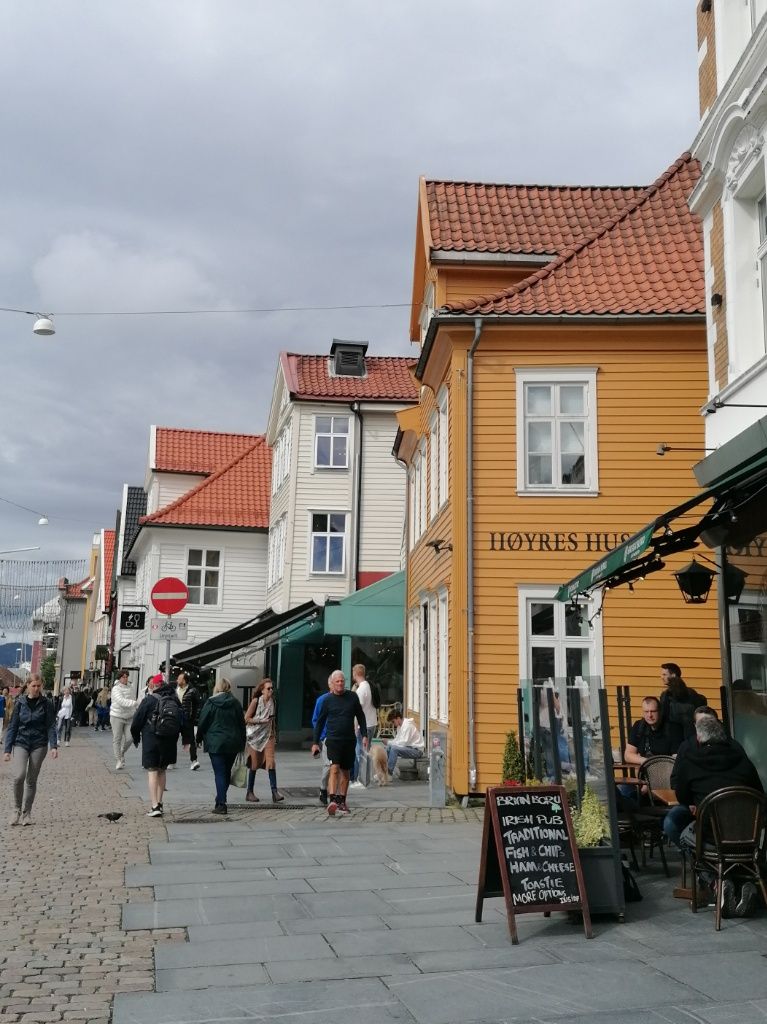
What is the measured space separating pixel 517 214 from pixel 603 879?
14.6 metres

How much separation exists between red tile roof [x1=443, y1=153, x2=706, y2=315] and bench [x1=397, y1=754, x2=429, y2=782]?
25.9 ft

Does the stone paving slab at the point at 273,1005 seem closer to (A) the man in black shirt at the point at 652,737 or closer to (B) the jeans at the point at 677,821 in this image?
(B) the jeans at the point at 677,821

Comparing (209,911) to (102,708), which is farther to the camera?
(102,708)

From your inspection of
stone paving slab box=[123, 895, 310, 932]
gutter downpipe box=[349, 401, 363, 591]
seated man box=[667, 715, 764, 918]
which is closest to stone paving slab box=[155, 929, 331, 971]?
stone paving slab box=[123, 895, 310, 932]

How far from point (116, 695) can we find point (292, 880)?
12178 mm

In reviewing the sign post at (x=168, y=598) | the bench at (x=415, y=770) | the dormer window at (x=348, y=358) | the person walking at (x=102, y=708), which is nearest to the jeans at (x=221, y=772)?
the sign post at (x=168, y=598)

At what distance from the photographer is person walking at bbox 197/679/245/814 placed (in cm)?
1373

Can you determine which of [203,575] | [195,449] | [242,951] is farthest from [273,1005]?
[195,449]

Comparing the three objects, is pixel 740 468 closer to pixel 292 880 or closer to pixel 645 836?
pixel 645 836

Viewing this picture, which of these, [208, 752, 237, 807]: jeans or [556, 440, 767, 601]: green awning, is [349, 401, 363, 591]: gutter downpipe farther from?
[556, 440, 767, 601]: green awning

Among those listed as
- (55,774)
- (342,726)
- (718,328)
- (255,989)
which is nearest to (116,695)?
(55,774)

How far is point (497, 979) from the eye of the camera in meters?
6.04

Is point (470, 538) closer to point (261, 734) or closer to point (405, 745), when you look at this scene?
point (261, 734)

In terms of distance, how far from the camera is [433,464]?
762 inches
